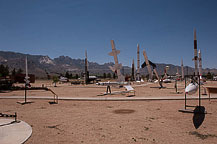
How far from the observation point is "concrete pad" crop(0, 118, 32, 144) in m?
6.16

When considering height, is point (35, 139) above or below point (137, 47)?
below

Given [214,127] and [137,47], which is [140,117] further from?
[137,47]

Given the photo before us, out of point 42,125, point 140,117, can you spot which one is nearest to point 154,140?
point 140,117

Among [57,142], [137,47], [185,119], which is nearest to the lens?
[57,142]

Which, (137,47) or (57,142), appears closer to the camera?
(57,142)

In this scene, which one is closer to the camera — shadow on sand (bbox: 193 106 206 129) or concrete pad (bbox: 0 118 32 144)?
concrete pad (bbox: 0 118 32 144)

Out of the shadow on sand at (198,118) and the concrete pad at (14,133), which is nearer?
the concrete pad at (14,133)

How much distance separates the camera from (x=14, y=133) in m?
7.00

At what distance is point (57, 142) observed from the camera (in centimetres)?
622

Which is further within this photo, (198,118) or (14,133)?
(198,118)

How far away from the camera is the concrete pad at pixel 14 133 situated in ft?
20.2

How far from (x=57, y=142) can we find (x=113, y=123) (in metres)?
3.29

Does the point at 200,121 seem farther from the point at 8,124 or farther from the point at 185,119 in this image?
the point at 8,124

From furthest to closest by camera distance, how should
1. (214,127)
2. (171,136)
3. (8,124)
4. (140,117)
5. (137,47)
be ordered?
(137,47)
(140,117)
(8,124)
(214,127)
(171,136)
